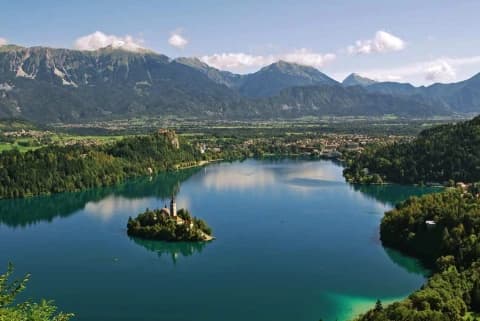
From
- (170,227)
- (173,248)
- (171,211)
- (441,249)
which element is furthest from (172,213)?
(441,249)

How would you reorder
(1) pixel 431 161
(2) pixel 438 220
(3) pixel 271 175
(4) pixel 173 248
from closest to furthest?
(2) pixel 438 220 → (4) pixel 173 248 → (1) pixel 431 161 → (3) pixel 271 175

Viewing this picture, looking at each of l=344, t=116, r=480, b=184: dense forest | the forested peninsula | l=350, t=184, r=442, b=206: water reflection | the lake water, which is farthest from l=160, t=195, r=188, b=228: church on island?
l=344, t=116, r=480, b=184: dense forest

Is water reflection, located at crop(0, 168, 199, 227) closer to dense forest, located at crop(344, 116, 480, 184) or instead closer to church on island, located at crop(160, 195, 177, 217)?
church on island, located at crop(160, 195, 177, 217)

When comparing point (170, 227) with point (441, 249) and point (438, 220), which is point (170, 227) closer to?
point (438, 220)

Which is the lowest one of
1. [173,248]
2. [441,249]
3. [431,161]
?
[173,248]

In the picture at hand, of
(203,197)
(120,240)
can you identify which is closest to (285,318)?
(120,240)

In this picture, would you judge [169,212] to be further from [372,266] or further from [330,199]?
[330,199]

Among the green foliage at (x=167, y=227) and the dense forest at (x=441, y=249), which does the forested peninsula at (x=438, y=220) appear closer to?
the dense forest at (x=441, y=249)
